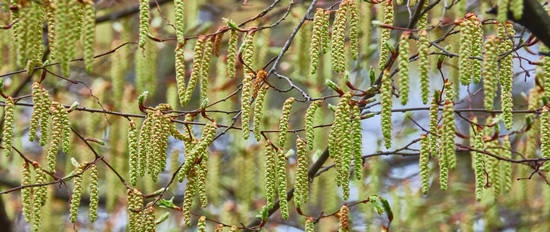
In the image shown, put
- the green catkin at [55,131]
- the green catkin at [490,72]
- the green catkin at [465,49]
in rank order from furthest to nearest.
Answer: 1. the green catkin at [55,131]
2. the green catkin at [465,49]
3. the green catkin at [490,72]

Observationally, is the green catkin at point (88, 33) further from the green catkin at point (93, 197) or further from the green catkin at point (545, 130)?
the green catkin at point (545, 130)

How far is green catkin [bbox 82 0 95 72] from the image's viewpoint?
133 inches

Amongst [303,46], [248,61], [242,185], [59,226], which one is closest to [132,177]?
[248,61]

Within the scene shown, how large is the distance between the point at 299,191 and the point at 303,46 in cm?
213

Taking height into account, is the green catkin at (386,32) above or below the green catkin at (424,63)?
above

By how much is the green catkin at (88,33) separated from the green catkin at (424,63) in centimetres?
103

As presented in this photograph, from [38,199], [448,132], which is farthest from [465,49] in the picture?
[38,199]

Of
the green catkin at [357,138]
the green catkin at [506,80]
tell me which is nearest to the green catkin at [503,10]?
the green catkin at [506,80]

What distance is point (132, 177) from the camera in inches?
157

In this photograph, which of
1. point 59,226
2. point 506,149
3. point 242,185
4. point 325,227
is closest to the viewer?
point 506,149

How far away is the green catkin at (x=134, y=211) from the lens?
4109 mm

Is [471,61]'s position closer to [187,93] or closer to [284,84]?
[187,93]

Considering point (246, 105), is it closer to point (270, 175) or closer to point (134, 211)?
point (270, 175)

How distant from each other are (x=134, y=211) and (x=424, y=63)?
1.35 metres
